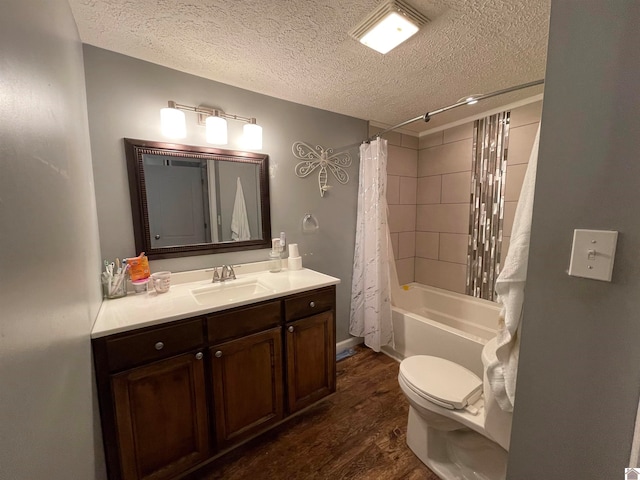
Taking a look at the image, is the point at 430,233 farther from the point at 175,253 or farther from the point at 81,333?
the point at 81,333

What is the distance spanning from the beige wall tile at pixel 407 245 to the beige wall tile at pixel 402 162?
68 cm

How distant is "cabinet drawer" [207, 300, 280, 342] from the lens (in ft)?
4.17

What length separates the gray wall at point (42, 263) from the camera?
0.43 metres

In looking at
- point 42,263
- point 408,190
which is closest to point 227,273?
point 42,263

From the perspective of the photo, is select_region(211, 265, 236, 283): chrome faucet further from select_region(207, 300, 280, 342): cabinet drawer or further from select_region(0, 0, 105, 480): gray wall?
select_region(0, 0, 105, 480): gray wall

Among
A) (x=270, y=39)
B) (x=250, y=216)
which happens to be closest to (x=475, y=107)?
(x=270, y=39)

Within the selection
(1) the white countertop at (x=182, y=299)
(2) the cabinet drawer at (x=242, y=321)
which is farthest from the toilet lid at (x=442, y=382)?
(2) the cabinet drawer at (x=242, y=321)

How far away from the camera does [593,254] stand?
59 cm

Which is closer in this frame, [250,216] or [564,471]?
[564,471]

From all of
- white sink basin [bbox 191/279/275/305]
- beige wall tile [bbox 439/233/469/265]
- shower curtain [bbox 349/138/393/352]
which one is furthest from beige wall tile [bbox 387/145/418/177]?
white sink basin [bbox 191/279/275/305]

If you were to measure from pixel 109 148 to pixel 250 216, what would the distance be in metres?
0.87

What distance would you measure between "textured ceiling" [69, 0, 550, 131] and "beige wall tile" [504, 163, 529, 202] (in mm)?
592

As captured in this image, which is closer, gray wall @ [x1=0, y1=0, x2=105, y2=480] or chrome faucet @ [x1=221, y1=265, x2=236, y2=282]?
gray wall @ [x1=0, y1=0, x2=105, y2=480]

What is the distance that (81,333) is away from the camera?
2.81 ft
